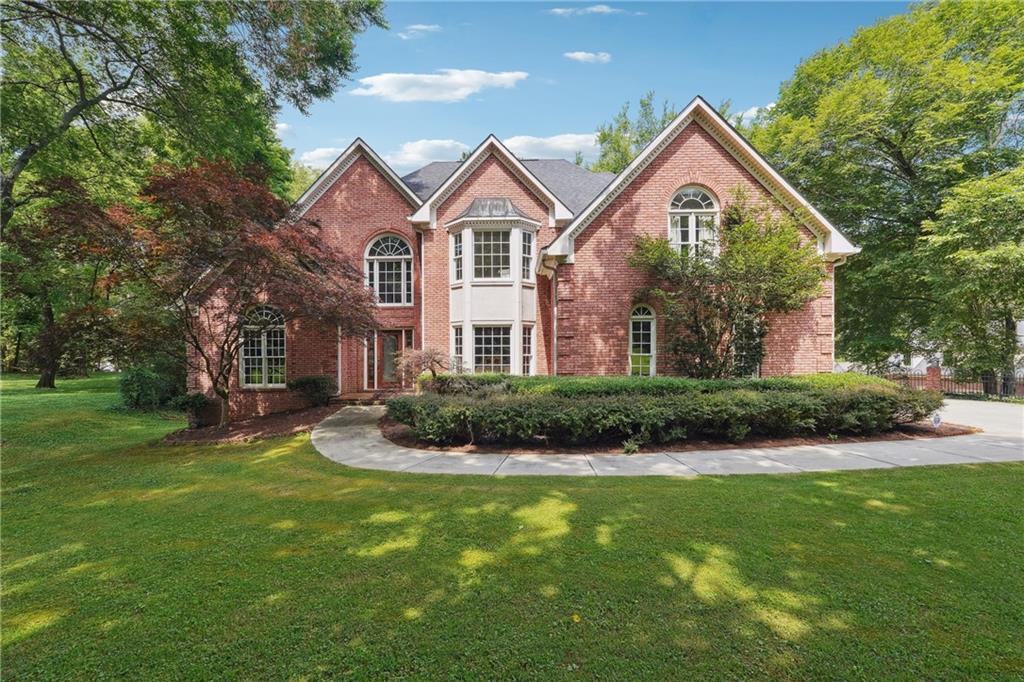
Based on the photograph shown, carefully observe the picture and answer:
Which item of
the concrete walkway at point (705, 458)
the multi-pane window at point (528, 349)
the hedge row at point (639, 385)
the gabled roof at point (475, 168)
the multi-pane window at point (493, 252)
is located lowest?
the concrete walkway at point (705, 458)

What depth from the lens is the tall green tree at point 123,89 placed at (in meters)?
9.44

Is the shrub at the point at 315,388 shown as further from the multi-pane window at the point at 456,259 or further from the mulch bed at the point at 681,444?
the mulch bed at the point at 681,444

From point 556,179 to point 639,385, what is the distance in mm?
11409

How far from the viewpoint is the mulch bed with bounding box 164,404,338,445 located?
10609 millimetres

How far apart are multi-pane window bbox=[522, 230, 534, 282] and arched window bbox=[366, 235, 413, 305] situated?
4.71 m

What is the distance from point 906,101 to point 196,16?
27.7m

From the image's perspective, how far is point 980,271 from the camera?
1582cm

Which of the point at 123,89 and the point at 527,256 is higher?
the point at 123,89

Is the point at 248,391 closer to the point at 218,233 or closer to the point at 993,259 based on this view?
the point at 218,233


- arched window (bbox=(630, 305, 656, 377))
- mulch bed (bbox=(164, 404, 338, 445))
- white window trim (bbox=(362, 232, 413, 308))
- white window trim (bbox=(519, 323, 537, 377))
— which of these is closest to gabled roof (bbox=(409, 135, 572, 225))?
white window trim (bbox=(362, 232, 413, 308))

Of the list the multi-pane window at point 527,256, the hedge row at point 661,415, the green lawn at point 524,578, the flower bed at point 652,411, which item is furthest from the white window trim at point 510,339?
the green lawn at point 524,578

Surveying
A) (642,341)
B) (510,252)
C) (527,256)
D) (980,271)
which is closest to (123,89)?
(510,252)

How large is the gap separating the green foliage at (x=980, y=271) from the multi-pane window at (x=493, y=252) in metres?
17.7

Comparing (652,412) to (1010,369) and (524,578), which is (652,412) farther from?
(1010,369)
